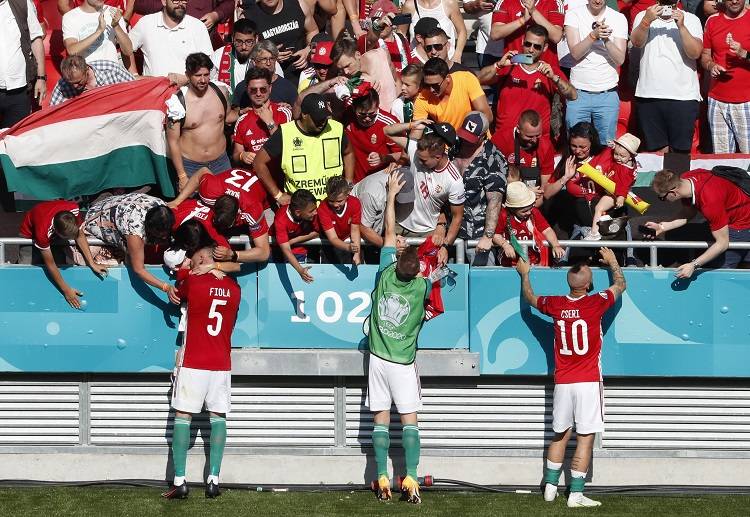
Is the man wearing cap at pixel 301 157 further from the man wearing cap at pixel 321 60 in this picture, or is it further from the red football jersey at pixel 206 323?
the red football jersey at pixel 206 323

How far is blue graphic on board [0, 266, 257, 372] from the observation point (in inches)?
442

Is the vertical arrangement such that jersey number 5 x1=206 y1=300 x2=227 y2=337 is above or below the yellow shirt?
below

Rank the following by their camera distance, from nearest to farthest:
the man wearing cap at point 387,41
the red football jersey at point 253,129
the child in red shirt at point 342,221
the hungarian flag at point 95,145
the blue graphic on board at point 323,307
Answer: the child in red shirt at point 342,221, the blue graphic on board at point 323,307, the red football jersey at point 253,129, the hungarian flag at point 95,145, the man wearing cap at point 387,41

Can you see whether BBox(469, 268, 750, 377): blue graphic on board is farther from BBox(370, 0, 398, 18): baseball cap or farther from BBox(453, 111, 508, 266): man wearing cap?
BBox(370, 0, 398, 18): baseball cap

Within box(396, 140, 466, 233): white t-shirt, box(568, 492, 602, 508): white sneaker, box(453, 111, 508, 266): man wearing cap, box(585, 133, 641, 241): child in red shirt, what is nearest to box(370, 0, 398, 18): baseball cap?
box(453, 111, 508, 266): man wearing cap

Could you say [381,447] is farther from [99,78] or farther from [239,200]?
[99,78]

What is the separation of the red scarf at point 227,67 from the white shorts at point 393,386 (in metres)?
3.47

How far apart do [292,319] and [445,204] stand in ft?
5.31

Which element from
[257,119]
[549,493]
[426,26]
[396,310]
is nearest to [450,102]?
[426,26]

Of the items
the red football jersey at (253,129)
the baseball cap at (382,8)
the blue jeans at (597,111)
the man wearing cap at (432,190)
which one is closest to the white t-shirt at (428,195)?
the man wearing cap at (432,190)

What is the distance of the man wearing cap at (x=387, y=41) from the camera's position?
499 inches

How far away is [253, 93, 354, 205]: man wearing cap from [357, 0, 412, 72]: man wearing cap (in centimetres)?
153

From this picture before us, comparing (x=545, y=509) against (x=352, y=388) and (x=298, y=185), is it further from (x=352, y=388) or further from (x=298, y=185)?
(x=298, y=185)

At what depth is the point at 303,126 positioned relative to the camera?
11305 millimetres
